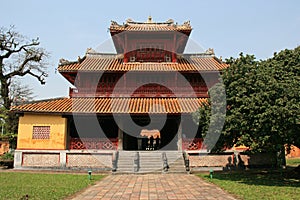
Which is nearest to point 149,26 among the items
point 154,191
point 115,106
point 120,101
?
point 120,101

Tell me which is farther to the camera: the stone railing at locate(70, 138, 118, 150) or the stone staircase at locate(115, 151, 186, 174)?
the stone railing at locate(70, 138, 118, 150)

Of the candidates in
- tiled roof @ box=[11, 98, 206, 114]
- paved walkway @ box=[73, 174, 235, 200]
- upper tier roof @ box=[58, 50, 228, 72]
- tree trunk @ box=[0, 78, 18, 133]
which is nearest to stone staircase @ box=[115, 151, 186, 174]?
tiled roof @ box=[11, 98, 206, 114]

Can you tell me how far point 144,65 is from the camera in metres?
20.0

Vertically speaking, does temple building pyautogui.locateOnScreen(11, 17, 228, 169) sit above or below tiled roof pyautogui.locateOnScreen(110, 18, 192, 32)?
below

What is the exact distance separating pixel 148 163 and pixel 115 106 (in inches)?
167

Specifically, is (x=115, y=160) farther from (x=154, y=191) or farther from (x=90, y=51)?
(x=90, y=51)

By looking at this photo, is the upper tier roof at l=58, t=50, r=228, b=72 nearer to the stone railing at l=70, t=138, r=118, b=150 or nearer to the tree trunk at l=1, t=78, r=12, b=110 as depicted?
the stone railing at l=70, t=138, r=118, b=150

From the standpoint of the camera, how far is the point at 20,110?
16.6m

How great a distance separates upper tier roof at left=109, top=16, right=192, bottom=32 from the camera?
65.6ft

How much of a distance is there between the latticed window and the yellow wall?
19cm

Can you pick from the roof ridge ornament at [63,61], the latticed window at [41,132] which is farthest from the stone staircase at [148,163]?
the roof ridge ornament at [63,61]

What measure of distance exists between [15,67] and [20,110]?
42.4 feet

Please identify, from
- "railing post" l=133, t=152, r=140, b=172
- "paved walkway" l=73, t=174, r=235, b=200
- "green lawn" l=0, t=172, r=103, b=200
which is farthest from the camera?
"railing post" l=133, t=152, r=140, b=172

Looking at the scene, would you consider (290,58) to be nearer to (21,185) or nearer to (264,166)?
(264,166)
